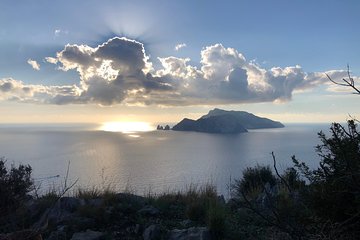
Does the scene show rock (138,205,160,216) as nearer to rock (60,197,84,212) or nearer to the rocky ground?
the rocky ground

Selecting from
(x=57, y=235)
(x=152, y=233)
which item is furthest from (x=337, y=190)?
(x=57, y=235)

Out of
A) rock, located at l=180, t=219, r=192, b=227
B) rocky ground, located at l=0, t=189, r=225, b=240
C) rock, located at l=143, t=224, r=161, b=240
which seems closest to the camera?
rock, located at l=143, t=224, r=161, b=240

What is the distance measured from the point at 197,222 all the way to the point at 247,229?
1.20m

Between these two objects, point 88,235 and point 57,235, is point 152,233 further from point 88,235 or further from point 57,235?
point 57,235

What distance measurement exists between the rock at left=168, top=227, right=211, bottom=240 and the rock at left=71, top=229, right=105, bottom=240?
134 centimetres

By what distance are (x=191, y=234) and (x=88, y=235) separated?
1953 mm

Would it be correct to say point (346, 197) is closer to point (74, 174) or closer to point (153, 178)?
point (153, 178)

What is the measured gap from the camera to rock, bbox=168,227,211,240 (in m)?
6.65

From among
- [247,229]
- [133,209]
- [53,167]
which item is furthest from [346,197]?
[53,167]

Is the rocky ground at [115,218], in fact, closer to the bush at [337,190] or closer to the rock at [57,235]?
the rock at [57,235]

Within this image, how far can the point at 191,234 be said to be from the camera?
6.73 m

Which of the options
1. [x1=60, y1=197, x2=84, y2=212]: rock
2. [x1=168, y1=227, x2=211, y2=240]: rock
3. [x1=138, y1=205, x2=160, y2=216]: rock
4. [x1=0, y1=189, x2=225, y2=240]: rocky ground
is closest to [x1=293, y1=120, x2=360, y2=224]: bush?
[x1=168, y1=227, x2=211, y2=240]: rock

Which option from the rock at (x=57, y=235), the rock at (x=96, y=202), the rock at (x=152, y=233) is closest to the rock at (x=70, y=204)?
the rock at (x=96, y=202)

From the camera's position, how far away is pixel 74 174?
2045 inches
